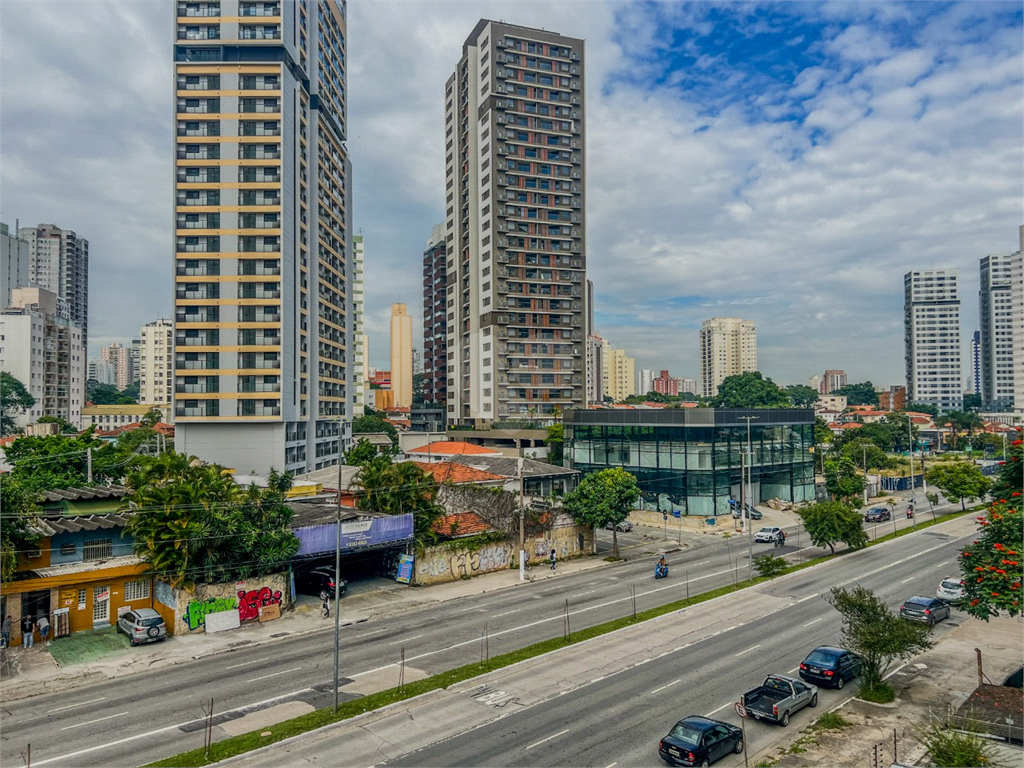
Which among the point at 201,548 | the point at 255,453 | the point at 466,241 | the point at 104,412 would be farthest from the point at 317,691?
the point at 104,412

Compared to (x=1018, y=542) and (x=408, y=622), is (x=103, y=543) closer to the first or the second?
(x=408, y=622)

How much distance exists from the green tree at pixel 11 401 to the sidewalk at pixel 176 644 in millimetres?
125754

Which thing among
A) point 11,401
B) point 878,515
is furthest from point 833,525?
point 11,401

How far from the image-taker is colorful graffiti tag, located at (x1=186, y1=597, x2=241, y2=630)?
3853 cm

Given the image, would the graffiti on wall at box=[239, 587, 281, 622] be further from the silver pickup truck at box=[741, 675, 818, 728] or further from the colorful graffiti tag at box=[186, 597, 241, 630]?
the silver pickup truck at box=[741, 675, 818, 728]

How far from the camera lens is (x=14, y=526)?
3628 cm

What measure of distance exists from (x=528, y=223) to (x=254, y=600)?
97.3 meters

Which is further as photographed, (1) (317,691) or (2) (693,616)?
(2) (693,616)

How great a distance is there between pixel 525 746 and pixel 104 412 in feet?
632

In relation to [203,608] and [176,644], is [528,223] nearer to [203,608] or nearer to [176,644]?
[203,608]

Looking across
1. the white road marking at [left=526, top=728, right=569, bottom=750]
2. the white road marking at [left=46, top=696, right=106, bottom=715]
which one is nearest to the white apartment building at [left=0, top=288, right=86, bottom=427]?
the white road marking at [left=46, top=696, right=106, bottom=715]

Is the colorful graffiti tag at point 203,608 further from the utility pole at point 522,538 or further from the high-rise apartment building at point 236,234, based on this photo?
the high-rise apartment building at point 236,234

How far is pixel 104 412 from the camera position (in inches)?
7185

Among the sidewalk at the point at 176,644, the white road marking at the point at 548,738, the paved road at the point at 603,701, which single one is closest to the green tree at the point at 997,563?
the paved road at the point at 603,701
